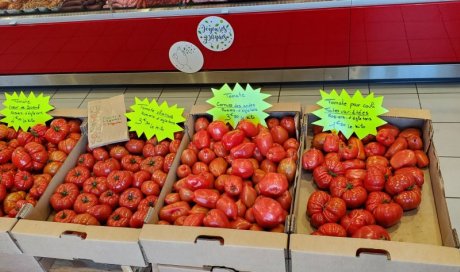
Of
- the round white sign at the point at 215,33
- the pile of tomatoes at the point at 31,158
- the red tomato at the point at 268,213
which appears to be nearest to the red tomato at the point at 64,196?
the pile of tomatoes at the point at 31,158

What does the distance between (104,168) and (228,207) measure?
784 millimetres

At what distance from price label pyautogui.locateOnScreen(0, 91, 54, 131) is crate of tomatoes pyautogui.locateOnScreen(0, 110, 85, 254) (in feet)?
0.14

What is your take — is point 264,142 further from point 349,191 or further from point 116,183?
point 116,183

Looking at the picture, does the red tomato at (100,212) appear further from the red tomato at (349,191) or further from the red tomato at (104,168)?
the red tomato at (349,191)

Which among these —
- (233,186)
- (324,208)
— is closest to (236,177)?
(233,186)

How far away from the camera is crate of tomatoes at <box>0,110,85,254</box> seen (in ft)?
6.84

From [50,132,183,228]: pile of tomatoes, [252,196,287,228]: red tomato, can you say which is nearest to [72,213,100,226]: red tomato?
[50,132,183,228]: pile of tomatoes

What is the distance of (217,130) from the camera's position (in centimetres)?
213

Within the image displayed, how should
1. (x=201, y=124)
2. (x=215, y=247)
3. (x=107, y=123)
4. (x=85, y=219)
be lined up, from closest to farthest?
1. (x=215, y=247)
2. (x=85, y=219)
3. (x=201, y=124)
4. (x=107, y=123)

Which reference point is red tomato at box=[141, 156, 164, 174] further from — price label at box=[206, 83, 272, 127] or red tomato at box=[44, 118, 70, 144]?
red tomato at box=[44, 118, 70, 144]

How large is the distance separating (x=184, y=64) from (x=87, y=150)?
1.33 m

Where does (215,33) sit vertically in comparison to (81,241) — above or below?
above

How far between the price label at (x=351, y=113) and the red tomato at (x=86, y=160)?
1.22 meters

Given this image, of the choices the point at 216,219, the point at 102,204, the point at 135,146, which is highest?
the point at 135,146
